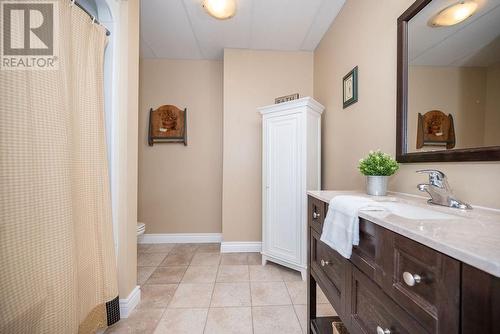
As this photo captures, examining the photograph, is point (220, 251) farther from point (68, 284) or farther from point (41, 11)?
point (41, 11)

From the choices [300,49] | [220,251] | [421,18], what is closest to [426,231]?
[421,18]

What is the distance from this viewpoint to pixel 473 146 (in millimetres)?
768

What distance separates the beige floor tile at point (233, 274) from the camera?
76.3 inches

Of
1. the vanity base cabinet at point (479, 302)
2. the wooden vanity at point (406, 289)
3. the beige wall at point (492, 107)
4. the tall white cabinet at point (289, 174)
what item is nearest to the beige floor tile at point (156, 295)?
the tall white cabinet at point (289, 174)

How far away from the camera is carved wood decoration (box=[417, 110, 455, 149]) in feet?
2.83

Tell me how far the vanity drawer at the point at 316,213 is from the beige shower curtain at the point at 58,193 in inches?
48.8

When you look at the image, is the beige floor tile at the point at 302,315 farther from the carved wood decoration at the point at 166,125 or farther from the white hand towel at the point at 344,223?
the carved wood decoration at the point at 166,125

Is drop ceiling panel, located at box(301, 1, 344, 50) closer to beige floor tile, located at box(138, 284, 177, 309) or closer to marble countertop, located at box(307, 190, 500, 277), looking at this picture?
marble countertop, located at box(307, 190, 500, 277)

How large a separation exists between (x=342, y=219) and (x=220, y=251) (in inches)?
85.0

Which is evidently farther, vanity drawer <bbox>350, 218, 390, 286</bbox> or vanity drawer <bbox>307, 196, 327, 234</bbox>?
vanity drawer <bbox>307, 196, 327, 234</bbox>

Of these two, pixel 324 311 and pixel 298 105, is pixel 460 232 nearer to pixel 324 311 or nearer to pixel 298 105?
pixel 324 311

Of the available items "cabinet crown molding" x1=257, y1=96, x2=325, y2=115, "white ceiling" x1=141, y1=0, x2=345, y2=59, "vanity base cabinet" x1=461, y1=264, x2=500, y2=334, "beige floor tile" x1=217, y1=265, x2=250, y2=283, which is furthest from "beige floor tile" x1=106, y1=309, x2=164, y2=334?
"white ceiling" x1=141, y1=0, x2=345, y2=59

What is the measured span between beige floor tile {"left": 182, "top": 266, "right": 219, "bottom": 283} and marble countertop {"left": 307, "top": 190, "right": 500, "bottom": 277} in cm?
176

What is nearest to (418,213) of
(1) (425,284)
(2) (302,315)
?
(1) (425,284)
